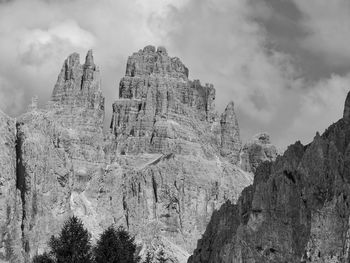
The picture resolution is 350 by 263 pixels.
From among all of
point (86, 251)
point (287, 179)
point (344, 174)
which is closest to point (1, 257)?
point (287, 179)

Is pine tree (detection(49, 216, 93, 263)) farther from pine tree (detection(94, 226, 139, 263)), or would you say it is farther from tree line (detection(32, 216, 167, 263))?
pine tree (detection(94, 226, 139, 263))

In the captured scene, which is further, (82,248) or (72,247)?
(82,248)

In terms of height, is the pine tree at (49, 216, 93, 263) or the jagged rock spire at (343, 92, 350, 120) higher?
the jagged rock spire at (343, 92, 350, 120)

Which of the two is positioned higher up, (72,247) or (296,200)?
(296,200)

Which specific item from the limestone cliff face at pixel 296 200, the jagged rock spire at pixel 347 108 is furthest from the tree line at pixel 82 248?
the jagged rock spire at pixel 347 108

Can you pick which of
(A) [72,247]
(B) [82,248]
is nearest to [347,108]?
(B) [82,248]

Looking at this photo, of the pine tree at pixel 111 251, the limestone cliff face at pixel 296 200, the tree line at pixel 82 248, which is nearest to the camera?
the tree line at pixel 82 248

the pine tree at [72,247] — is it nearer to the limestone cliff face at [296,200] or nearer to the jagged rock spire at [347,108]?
the limestone cliff face at [296,200]

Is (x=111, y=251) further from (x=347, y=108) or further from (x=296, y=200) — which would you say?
(x=347, y=108)

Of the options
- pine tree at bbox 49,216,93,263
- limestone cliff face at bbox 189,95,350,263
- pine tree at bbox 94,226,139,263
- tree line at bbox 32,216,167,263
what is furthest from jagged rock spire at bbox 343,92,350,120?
pine tree at bbox 49,216,93,263

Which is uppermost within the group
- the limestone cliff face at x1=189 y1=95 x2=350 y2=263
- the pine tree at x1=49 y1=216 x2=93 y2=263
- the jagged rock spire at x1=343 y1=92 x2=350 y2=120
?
the jagged rock spire at x1=343 y1=92 x2=350 y2=120

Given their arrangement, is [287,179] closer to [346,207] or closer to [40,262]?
[346,207]

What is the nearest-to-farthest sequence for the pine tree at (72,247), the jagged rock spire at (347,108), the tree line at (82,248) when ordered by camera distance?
the pine tree at (72,247) → the tree line at (82,248) → the jagged rock spire at (347,108)

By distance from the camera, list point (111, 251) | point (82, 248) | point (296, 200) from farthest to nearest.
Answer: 1. point (296, 200)
2. point (111, 251)
3. point (82, 248)
